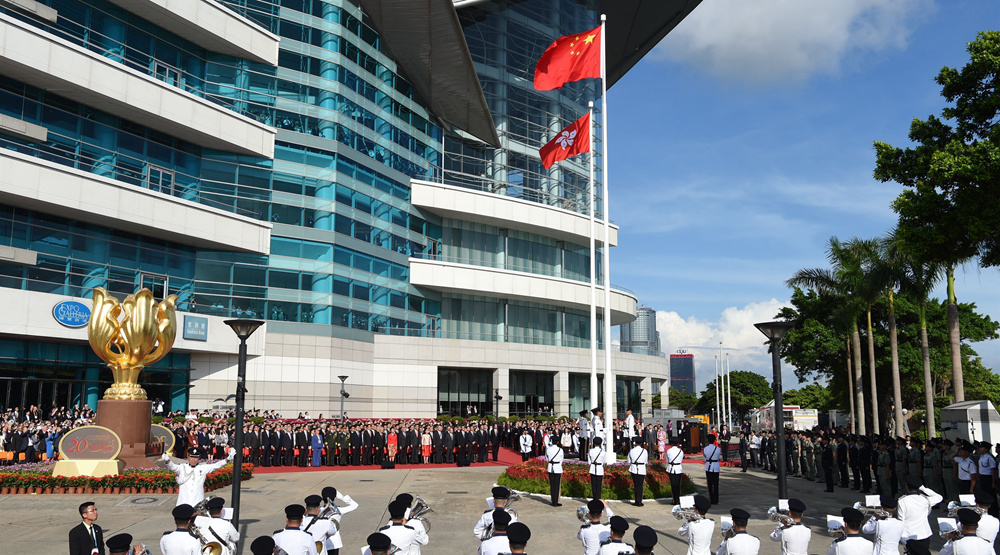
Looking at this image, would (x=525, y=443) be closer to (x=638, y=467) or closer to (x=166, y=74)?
(x=638, y=467)

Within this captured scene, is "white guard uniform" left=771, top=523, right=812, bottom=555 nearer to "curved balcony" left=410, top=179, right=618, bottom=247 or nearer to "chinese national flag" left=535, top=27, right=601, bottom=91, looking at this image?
"chinese national flag" left=535, top=27, right=601, bottom=91

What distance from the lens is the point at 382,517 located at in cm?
1686

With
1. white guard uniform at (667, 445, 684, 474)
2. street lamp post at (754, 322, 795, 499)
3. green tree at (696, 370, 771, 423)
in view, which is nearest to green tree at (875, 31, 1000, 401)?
street lamp post at (754, 322, 795, 499)

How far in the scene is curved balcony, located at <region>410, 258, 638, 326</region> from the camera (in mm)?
52938

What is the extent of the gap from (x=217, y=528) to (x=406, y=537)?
8.70 feet

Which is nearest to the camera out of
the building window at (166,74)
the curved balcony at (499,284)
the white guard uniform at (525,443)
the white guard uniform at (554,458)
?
the white guard uniform at (554,458)

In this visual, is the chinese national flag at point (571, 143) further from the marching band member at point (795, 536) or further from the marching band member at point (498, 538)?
the marching band member at point (498, 538)

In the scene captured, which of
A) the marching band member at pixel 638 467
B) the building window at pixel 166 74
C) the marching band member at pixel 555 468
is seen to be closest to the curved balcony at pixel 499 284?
the building window at pixel 166 74

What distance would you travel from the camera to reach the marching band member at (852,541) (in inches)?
341

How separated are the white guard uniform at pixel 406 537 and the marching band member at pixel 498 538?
812mm

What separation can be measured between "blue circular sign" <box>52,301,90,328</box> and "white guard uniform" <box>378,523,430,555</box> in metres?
32.7

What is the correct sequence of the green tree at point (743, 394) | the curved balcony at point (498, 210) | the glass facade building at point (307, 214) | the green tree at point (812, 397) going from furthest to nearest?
the green tree at point (743, 394) → the green tree at point (812, 397) → the curved balcony at point (498, 210) → the glass facade building at point (307, 214)

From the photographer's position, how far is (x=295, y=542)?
340 inches

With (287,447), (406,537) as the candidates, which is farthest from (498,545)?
(287,447)
